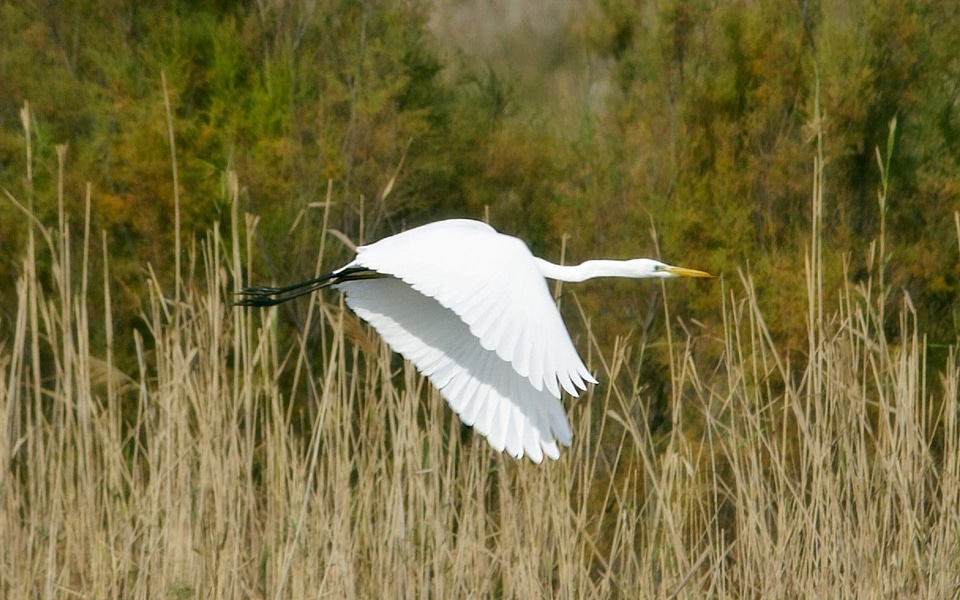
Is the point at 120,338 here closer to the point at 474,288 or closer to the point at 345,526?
the point at 345,526

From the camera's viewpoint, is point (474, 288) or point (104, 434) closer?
point (474, 288)

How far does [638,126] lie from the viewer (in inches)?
174

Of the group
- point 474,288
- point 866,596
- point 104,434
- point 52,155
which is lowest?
point 866,596

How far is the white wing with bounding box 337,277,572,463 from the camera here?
218 cm

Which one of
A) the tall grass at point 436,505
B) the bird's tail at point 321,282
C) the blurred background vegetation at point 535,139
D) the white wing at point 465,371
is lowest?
the tall grass at point 436,505

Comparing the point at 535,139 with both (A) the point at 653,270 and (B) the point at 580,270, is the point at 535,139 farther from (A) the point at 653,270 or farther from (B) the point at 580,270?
(B) the point at 580,270

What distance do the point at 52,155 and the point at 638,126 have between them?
5.70 ft

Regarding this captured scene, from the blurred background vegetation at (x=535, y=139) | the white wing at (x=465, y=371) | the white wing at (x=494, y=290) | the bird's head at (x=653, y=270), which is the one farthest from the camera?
the blurred background vegetation at (x=535, y=139)

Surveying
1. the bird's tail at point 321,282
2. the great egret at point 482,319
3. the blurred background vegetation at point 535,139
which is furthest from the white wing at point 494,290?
the blurred background vegetation at point 535,139

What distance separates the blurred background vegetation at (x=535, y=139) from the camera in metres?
4.08

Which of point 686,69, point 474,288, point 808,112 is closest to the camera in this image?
point 474,288

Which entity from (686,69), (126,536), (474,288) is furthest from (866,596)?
(686,69)

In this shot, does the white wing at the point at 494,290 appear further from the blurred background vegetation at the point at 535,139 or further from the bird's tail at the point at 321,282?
the blurred background vegetation at the point at 535,139

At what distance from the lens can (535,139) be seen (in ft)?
15.5
